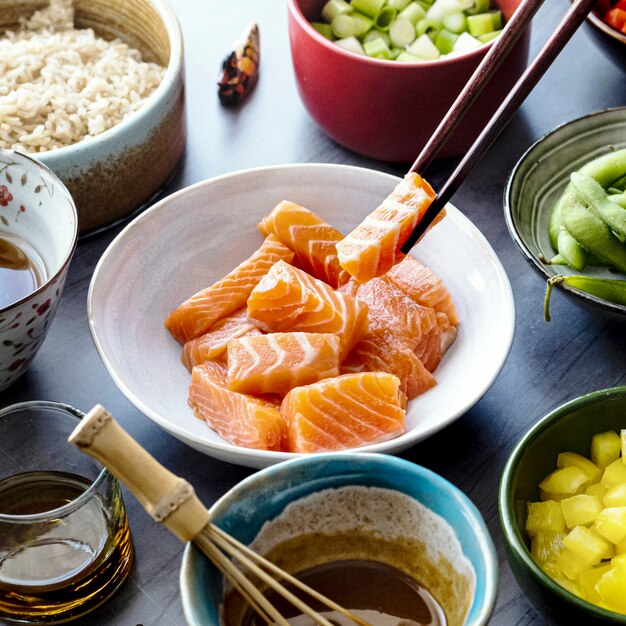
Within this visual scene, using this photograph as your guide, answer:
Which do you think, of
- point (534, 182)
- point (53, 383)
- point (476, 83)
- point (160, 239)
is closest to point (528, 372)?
point (534, 182)

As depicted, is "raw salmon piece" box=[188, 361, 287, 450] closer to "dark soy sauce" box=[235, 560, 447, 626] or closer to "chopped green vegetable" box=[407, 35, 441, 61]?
"dark soy sauce" box=[235, 560, 447, 626]

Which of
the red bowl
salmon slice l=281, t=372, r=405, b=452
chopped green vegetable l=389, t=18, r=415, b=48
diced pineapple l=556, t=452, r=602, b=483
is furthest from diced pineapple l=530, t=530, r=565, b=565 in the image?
chopped green vegetable l=389, t=18, r=415, b=48

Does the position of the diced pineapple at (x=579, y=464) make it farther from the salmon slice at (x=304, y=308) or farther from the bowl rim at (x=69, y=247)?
the bowl rim at (x=69, y=247)

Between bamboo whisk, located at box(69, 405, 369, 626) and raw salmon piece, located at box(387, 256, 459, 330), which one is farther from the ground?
bamboo whisk, located at box(69, 405, 369, 626)

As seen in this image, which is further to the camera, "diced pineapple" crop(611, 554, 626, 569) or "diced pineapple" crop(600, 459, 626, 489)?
"diced pineapple" crop(600, 459, 626, 489)

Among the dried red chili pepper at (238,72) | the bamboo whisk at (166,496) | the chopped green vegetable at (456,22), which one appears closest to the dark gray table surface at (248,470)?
the dried red chili pepper at (238,72)

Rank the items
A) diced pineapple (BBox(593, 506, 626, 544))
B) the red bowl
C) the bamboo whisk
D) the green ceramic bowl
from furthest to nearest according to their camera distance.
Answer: the red bowl
diced pineapple (BBox(593, 506, 626, 544))
the green ceramic bowl
the bamboo whisk
